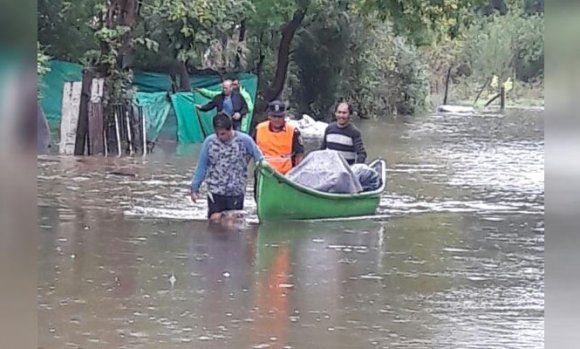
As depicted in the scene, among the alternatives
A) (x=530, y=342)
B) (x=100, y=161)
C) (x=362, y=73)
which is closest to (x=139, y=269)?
(x=530, y=342)

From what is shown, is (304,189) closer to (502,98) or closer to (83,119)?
(83,119)

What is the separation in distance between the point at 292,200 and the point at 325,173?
0.91 feet

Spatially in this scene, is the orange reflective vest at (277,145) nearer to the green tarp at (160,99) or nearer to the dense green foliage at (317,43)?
the dense green foliage at (317,43)

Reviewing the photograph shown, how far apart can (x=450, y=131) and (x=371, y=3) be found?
3.96m

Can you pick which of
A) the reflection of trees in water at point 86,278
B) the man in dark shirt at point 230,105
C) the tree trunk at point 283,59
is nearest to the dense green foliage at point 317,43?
the tree trunk at point 283,59

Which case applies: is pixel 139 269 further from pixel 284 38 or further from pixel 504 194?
pixel 284 38

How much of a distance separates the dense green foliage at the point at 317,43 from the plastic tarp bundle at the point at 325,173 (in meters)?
2.83

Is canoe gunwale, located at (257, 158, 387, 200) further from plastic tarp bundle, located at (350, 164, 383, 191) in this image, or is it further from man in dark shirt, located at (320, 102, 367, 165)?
man in dark shirt, located at (320, 102, 367, 165)

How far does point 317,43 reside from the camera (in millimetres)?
12625

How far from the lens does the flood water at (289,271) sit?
3.83 metres

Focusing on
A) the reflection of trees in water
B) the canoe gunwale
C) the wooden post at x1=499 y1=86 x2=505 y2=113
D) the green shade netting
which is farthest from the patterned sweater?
the wooden post at x1=499 y1=86 x2=505 y2=113

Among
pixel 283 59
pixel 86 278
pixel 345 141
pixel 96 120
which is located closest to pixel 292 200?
pixel 345 141

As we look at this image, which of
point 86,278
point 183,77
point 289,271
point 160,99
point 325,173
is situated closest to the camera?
point 86,278

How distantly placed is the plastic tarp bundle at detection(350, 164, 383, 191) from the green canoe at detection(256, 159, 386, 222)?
0.34 ft
